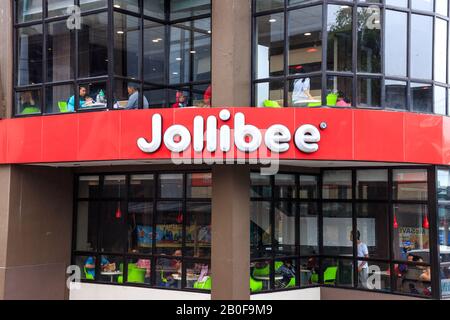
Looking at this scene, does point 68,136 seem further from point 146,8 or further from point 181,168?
point 146,8

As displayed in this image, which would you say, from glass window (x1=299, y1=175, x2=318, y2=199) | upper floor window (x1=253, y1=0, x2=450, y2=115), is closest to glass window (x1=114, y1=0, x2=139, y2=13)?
upper floor window (x1=253, y1=0, x2=450, y2=115)

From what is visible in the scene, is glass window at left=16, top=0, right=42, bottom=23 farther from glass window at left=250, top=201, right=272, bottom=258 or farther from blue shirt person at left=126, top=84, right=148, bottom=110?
glass window at left=250, top=201, right=272, bottom=258

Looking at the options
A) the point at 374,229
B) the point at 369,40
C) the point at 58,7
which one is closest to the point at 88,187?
the point at 58,7

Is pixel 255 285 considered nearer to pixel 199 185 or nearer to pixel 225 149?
pixel 199 185

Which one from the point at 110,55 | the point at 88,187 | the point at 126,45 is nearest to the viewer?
the point at 110,55

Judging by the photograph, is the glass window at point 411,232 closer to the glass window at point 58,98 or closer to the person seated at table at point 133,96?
the person seated at table at point 133,96

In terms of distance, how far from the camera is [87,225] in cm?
1683

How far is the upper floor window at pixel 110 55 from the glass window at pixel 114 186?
2.27 m

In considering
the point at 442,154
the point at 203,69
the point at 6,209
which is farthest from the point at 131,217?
the point at 442,154

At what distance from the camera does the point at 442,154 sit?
45.7 ft

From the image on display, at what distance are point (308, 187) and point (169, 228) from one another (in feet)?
12.3

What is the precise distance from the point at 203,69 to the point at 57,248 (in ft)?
20.3

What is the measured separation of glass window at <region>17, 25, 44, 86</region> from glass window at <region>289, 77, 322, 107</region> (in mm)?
6338

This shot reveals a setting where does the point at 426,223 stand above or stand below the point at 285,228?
above
